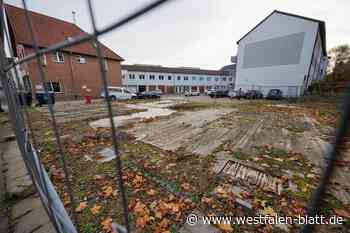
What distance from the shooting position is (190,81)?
40656 millimetres

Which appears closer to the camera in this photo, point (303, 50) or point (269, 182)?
point (269, 182)

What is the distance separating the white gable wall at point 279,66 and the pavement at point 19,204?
75.7 ft

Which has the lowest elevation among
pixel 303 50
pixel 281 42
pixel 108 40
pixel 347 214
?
pixel 347 214

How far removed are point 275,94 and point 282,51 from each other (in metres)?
5.02

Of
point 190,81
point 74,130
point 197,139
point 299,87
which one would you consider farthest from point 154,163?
point 190,81

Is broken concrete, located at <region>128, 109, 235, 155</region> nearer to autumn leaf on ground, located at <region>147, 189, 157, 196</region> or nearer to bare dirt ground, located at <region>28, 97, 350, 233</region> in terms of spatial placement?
bare dirt ground, located at <region>28, 97, 350, 233</region>

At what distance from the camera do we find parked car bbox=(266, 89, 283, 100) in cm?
1870

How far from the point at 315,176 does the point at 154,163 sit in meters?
2.47

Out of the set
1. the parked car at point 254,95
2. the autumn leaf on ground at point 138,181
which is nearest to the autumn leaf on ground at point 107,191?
the autumn leaf on ground at point 138,181

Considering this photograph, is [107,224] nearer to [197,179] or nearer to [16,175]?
[197,179]

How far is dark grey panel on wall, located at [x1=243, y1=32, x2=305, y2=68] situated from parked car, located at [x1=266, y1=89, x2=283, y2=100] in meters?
3.25

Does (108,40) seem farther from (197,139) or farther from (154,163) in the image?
(197,139)

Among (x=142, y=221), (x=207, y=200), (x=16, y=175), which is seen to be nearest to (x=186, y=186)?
(x=207, y=200)

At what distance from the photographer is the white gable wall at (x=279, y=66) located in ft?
56.4
